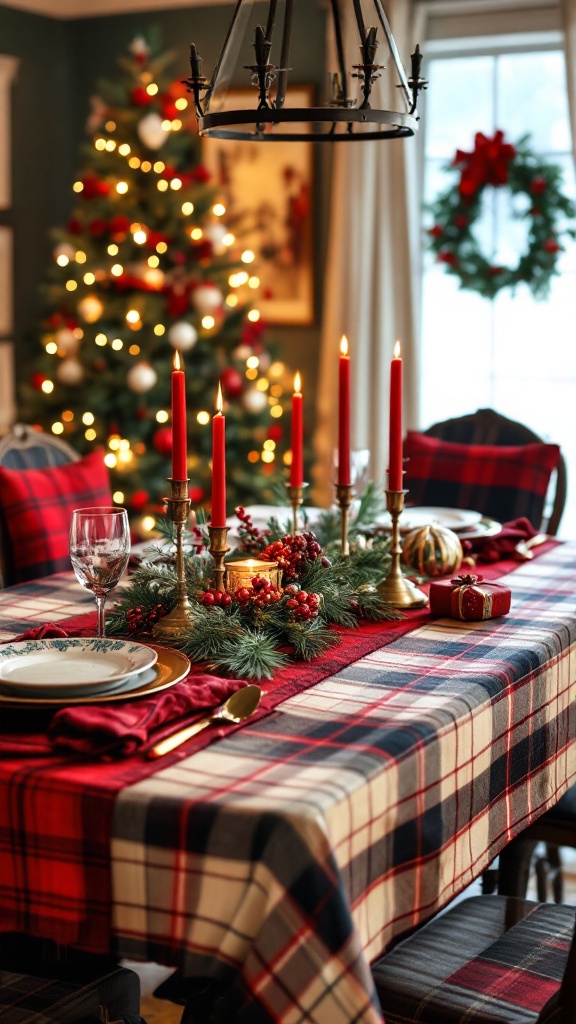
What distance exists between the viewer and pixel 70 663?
162 centimetres

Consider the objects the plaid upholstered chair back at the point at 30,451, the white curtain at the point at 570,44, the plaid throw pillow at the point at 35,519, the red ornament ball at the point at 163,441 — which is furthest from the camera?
the red ornament ball at the point at 163,441

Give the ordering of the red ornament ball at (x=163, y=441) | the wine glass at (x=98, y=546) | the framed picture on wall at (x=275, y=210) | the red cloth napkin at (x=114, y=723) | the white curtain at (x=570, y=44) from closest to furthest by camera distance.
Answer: the red cloth napkin at (x=114, y=723), the wine glass at (x=98, y=546), the white curtain at (x=570, y=44), the red ornament ball at (x=163, y=441), the framed picture on wall at (x=275, y=210)

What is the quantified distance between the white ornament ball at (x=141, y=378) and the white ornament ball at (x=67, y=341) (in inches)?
10.8

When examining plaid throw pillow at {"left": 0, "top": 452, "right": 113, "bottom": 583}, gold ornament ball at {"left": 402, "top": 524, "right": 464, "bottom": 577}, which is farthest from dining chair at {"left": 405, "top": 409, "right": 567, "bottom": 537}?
plaid throw pillow at {"left": 0, "top": 452, "right": 113, "bottom": 583}

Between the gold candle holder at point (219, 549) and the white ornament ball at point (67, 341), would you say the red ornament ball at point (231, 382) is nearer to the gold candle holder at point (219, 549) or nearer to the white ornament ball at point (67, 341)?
the white ornament ball at point (67, 341)

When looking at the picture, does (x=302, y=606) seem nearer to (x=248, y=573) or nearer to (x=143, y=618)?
(x=248, y=573)

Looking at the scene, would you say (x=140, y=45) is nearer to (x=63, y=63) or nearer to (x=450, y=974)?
(x=63, y=63)

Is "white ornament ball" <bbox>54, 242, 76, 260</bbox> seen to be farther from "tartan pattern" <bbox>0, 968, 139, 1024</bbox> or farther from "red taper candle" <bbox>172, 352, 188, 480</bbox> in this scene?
"tartan pattern" <bbox>0, 968, 139, 1024</bbox>

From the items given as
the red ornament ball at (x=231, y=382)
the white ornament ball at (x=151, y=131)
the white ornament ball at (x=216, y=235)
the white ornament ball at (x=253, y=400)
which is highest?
the white ornament ball at (x=151, y=131)

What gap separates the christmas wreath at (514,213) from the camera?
165 inches

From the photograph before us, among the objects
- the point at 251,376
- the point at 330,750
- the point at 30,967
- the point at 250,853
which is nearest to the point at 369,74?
the point at 330,750

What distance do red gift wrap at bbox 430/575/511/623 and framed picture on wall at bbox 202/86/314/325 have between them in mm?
2986

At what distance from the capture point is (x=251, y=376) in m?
4.65

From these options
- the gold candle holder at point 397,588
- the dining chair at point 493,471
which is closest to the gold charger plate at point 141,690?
the gold candle holder at point 397,588
